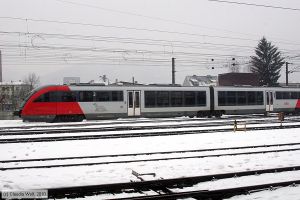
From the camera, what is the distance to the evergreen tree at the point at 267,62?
6078 centimetres

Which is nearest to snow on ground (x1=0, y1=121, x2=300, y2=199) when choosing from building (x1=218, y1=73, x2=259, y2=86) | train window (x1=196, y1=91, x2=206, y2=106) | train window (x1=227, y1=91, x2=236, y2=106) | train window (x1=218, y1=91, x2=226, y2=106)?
train window (x1=196, y1=91, x2=206, y2=106)

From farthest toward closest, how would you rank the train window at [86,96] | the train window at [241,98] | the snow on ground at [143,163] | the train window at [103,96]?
the train window at [241,98] → the train window at [103,96] → the train window at [86,96] → the snow on ground at [143,163]

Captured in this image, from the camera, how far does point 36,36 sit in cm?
2295

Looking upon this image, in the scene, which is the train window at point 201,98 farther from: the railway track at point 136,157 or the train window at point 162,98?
the railway track at point 136,157

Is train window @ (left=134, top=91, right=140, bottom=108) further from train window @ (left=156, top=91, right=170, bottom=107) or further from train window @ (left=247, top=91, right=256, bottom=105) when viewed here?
train window @ (left=247, top=91, right=256, bottom=105)

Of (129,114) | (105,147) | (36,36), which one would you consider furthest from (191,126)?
(36,36)

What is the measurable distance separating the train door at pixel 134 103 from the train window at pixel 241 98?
29.0 feet

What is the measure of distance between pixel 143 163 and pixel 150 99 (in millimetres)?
14955

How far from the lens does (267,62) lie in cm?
6206

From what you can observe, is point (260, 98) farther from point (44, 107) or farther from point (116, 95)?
point (44, 107)

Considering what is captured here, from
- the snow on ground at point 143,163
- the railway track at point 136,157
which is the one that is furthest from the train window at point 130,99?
the railway track at point 136,157

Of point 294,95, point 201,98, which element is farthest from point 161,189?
point 294,95

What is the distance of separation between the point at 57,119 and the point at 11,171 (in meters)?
13.9

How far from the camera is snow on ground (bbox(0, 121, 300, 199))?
27.5 feet
